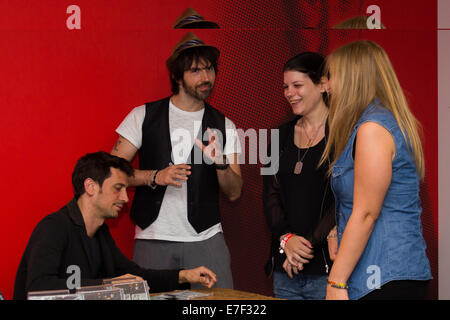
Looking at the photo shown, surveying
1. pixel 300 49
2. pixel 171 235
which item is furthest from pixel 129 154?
pixel 300 49

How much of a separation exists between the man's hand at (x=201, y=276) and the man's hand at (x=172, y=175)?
581 mm

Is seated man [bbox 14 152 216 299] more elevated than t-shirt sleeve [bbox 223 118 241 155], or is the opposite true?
t-shirt sleeve [bbox 223 118 241 155]

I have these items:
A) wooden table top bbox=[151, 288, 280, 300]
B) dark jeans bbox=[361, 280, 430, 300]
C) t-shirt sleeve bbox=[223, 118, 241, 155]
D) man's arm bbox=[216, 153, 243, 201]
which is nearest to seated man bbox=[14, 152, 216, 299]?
wooden table top bbox=[151, 288, 280, 300]

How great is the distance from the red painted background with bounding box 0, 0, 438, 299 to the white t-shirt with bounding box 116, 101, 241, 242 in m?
0.19

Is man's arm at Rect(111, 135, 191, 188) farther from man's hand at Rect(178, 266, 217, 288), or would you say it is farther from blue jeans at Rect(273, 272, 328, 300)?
blue jeans at Rect(273, 272, 328, 300)

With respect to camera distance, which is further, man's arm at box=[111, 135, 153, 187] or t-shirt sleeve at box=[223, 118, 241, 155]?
t-shirt sleeve at box=[223, 118, 241, 155]

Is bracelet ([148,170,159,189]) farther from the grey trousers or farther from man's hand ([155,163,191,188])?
the grey trousers

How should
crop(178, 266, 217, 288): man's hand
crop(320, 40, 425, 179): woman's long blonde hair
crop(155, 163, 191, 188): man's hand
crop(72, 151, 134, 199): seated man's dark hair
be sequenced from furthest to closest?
1. crop(155, 163, 191, 188): man's hand
2. crop(72, 151, 134, 199): seated man's dark hair
3. crop(178, 266, 217, 288): man's hand
4. crop(320, 40, 425, 179): woman's long blonde hair

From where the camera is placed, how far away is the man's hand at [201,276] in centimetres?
233

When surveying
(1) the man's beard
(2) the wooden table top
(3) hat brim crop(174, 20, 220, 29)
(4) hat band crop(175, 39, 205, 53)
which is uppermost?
(3) hat brim crop(174, 20, 220, 29)

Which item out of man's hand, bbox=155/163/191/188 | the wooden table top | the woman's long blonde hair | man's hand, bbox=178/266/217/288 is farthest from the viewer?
man's hand, bbox=155/163/191/188

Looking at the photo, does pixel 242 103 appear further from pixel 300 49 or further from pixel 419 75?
pixel 419 75

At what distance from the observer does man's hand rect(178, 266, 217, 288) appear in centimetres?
233
